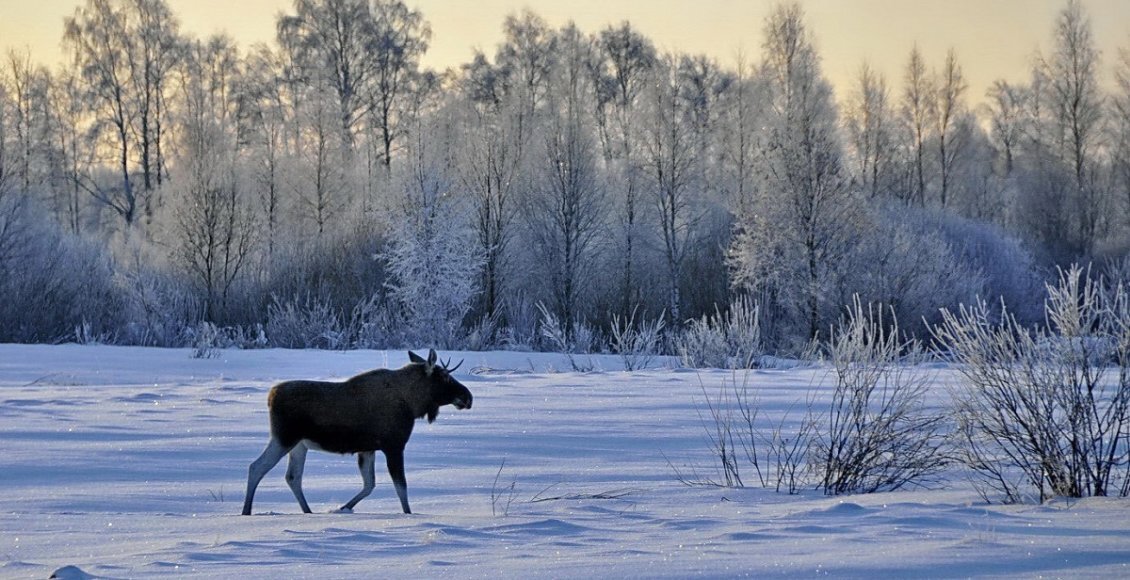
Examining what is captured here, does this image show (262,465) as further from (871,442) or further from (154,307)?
(154,307)

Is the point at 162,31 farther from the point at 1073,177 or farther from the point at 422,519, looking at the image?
the point at 422,519

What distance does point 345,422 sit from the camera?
6.38m

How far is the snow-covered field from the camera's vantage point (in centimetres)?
460

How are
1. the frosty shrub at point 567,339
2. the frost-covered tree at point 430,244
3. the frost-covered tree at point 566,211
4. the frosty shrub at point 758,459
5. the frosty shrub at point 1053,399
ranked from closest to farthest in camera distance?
the frosty shrub at point 1053,399, the frosty shrub at point 758,459, the frosty shrub at point 567,339, the frost-covered tree at point 430,244, the frost-covered tree at point 566,211

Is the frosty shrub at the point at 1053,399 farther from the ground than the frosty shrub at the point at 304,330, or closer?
closer

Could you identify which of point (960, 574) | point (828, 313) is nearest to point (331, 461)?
point (960, 574)

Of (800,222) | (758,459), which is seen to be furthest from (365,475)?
(800,222)

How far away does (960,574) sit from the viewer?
4336 millimetres

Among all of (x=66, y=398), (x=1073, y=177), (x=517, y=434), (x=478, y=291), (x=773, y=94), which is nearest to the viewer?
(x=517, y=434)

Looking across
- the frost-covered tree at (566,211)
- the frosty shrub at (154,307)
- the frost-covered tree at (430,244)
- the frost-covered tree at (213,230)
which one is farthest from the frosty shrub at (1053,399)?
the frost-covered tree at (213,230)

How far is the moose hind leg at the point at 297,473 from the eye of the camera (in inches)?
256

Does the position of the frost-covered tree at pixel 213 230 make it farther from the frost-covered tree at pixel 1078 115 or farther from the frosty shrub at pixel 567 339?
the frost-covered tree at pixel 1078 115

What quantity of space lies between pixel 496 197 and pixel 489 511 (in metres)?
24.2

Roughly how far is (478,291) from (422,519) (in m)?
22.6
